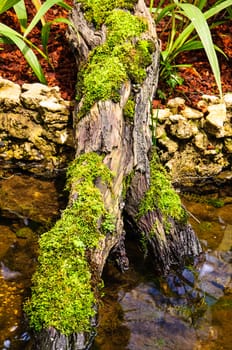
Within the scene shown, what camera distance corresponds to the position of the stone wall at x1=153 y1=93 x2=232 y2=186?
11.7ft

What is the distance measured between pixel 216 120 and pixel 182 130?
28 centimetres

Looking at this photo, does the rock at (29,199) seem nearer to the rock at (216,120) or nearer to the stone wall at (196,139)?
the stone wall at (196,139)

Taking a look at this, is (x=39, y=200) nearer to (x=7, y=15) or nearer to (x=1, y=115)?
(x=1, y=115)

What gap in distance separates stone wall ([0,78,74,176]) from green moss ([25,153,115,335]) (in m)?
1.04

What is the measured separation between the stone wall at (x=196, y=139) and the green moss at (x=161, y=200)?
737mm

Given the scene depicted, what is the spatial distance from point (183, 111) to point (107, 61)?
0.92 meters

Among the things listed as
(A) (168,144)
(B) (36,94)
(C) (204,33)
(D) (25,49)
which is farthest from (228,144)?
(D) (25,49)

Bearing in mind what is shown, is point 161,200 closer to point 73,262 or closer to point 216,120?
point 73,262

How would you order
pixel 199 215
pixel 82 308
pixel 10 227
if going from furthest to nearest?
pixel 199 215 → pixel 10 227 → pixel 82 308

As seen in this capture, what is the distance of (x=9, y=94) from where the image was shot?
11.8 ft

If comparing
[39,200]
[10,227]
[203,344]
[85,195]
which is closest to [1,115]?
[39,200]

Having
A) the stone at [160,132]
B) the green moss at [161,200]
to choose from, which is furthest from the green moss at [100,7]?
the green moss at [161,200]

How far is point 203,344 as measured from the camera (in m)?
2.27

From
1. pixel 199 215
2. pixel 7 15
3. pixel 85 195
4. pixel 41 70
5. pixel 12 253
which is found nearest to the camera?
pixel 85 195
